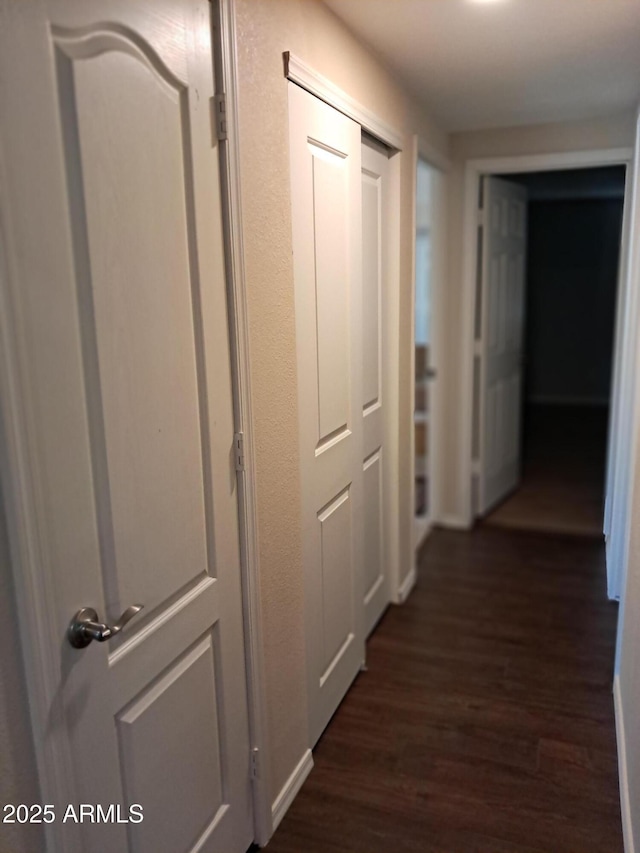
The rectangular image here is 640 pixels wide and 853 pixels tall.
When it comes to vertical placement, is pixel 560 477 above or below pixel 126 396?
below

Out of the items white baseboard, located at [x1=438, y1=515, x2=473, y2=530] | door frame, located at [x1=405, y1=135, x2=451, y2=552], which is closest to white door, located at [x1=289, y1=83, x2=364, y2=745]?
door frame, located at [x1=405, y1=135, x2=451, y2=552]

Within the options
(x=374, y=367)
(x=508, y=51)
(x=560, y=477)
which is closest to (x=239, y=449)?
(x=374, y=367)

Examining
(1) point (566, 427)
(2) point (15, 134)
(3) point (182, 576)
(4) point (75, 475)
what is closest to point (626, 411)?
(3) point (182, 576)

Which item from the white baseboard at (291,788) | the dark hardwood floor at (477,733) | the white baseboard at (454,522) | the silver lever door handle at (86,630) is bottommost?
the dark hardwood floor at (477,733)

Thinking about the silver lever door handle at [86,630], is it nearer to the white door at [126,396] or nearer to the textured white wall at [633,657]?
the white door at [126,396]

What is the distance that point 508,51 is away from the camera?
8.11 feet

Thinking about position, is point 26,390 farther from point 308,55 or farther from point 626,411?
point 626,411

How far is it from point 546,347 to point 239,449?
717cm

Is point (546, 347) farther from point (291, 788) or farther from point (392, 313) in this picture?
point (291, 788)

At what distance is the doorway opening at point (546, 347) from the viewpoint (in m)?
4.26

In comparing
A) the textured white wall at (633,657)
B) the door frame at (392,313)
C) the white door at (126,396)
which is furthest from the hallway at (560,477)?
the white door at (126,396)

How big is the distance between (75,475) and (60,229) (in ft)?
1.32

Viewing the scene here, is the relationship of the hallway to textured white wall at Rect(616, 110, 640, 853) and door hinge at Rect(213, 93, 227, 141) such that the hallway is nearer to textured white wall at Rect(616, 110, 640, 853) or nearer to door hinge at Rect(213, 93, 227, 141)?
textured white wall at Rect(616, 110, 640, 853)

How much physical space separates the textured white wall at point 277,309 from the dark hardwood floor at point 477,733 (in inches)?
10.6
